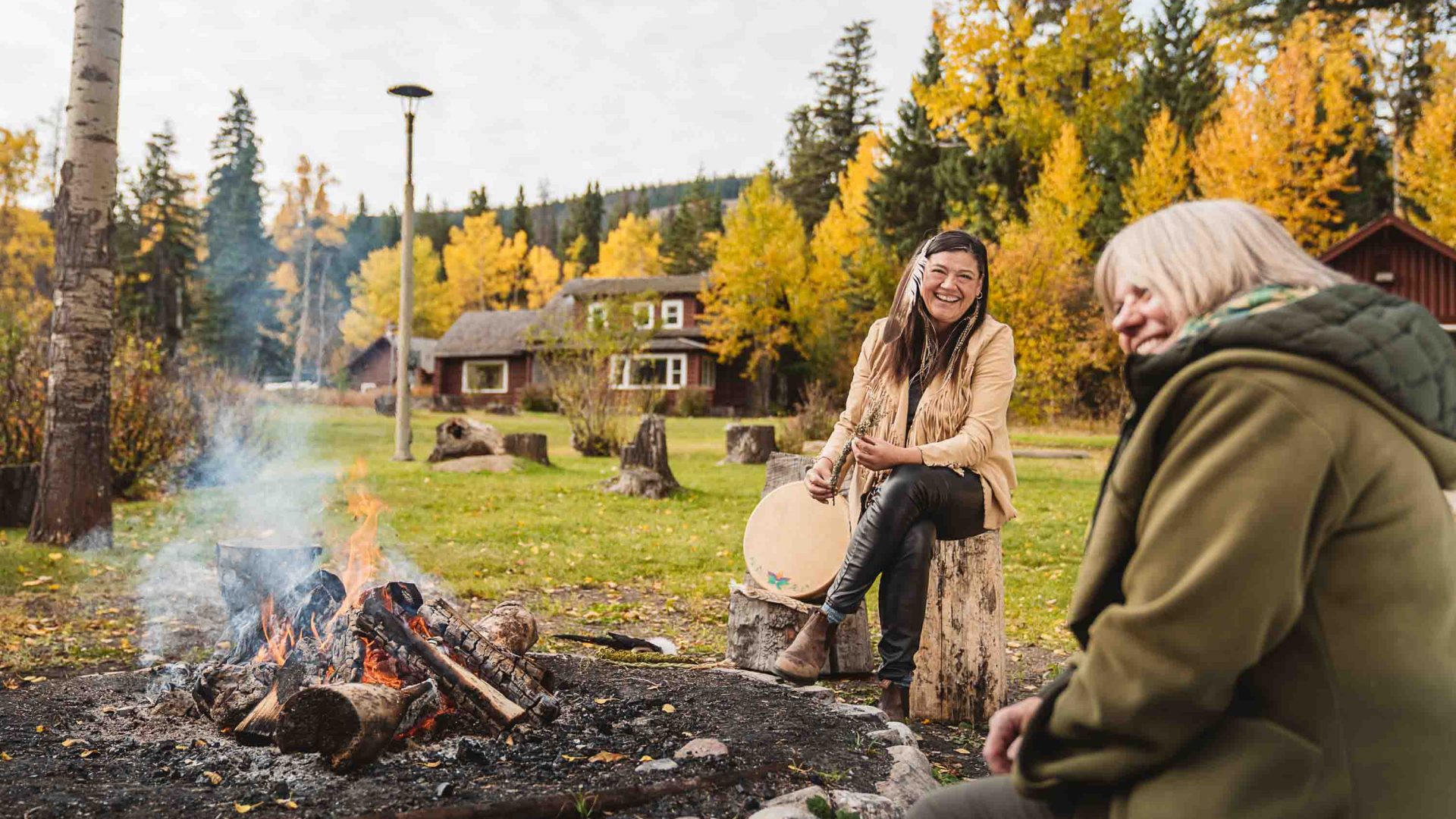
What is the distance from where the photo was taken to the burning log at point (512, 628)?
450 cm

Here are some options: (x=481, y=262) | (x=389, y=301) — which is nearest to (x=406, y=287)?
(x=389, y=301)

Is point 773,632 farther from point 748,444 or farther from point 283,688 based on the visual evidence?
point 748,444

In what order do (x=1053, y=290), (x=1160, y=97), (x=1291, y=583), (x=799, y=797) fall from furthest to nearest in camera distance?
(x=1160, y=97) < (x=1053, y=290) < (x=799, y=797) < (x=1291, y=583)

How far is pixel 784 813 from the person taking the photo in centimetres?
283

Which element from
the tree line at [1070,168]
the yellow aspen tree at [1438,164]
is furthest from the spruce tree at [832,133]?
the yellow aspen tree at [1438,164]

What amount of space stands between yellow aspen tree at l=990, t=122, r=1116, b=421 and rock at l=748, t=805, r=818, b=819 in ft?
57.8

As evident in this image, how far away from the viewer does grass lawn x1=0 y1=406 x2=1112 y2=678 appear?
6.14 m

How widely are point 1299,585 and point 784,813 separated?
6.02 feet

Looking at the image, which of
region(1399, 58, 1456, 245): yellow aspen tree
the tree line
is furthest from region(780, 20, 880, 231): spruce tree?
region(1399, 58, 1456, 245): yellow aspen tree

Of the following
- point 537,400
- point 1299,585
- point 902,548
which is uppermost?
point 537,400

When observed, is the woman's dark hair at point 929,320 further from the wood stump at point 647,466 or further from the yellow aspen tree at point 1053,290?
the yellow aspen tree at point 1053,290

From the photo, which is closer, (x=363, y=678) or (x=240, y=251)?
(x=363, y=678)

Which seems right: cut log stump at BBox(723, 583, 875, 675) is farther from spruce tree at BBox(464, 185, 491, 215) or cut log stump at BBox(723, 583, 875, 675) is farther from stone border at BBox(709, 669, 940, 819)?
spruce tree at BBox(464, 185, 491, 215)

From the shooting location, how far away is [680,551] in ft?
29.6
